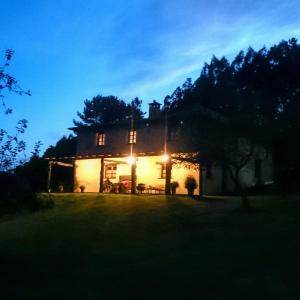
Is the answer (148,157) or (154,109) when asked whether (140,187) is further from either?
(154,109)

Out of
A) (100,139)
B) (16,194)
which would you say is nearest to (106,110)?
(100,139)

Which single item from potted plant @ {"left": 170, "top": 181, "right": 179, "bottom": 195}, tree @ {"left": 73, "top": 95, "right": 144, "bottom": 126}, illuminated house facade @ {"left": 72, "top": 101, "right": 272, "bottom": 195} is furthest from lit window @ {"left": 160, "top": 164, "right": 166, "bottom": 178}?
tree @ {"left": 73, "top": 95, "right": 144, "bottom": 126}

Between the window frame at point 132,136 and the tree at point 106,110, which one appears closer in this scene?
the window frame at point 132,136

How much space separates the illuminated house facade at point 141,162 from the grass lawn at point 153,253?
10.2 metres

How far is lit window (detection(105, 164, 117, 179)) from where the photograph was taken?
125ft

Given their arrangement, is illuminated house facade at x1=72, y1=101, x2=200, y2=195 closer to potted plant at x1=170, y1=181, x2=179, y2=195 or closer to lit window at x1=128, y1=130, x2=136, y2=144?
lit window at x1=128, y1=130, x2=136, y2=144

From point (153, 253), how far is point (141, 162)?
2235 cm

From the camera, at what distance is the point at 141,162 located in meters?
35.8

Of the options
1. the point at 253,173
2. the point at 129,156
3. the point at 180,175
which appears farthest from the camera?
the point at 253,173

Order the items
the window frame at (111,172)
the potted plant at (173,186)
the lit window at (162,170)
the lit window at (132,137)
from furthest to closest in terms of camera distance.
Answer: the window frame at (111,172)
the lit window at (132,137)
the lit window at (162,170)
the potted plant at (173,186)

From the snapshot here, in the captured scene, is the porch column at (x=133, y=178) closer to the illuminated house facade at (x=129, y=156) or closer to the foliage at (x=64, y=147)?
the illuminated house facade at (x=129, y=156)

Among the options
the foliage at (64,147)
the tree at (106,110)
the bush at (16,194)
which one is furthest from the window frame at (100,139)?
the tree at (106,110)

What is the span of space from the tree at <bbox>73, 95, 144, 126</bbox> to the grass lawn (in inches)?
2277

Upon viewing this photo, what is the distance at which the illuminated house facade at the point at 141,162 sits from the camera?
33.6 meters
